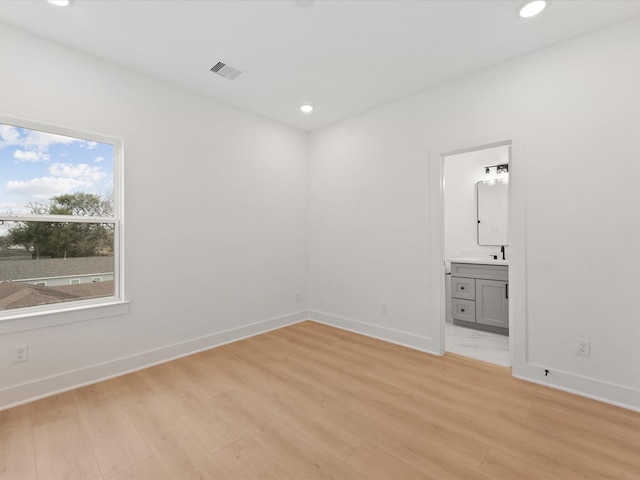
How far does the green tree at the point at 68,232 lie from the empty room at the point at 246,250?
0.6 inches

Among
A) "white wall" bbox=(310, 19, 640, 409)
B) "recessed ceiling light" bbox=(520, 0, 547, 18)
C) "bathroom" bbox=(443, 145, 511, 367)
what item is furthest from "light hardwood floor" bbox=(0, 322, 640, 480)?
"recessed ceiling light" bbox=(520, 0, 547, 18)

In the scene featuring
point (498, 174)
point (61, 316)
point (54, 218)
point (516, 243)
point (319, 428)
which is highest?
point (498, 174)

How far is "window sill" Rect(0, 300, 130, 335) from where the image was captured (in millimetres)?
2239

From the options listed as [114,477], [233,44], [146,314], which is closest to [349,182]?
[233,44]

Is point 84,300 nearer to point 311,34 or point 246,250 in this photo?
point 246,250

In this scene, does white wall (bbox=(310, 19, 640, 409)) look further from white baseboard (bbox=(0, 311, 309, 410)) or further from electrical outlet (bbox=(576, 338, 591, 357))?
white baseboard (bbox=(0, 311, 309, 410))

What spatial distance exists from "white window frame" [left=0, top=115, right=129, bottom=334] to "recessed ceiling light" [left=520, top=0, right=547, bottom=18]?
3.39 m

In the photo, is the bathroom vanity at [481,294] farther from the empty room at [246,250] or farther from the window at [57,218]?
the window at [57,218]

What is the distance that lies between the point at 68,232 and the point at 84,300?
2.00ft

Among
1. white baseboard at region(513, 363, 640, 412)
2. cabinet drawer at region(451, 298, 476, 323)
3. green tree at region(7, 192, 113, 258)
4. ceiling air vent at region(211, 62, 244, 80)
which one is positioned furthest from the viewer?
cabinet drawer at region(451, 298, 476, 323)

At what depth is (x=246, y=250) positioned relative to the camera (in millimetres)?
3762

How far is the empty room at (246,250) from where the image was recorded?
1887 millimetres

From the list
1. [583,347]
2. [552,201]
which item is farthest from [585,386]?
[552,201]

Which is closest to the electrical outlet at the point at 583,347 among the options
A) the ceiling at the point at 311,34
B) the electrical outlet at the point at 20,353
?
the ceiling at the point at 311,34
